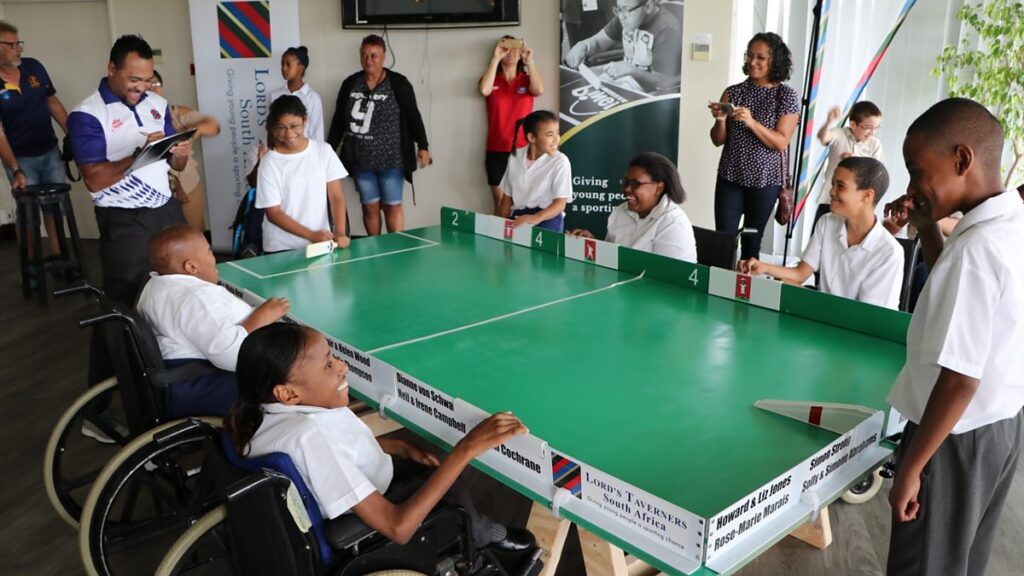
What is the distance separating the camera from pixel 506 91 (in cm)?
584

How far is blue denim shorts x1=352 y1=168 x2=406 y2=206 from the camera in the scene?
5.67 meters

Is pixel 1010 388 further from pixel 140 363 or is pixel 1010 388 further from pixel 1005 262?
pixel 140 363

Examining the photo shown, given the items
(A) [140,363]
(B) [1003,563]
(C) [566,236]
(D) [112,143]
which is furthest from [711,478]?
(D) [112,143]

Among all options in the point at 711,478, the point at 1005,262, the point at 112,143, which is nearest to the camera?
the point at 1005,262

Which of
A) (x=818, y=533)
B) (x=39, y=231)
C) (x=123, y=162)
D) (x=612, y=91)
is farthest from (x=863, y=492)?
(x=39, y=231)

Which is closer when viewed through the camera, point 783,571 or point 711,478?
point 711,478

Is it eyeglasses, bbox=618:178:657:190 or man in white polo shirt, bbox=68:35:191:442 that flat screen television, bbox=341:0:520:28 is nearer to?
man in white polo shirt, bbox=68:35:191:442

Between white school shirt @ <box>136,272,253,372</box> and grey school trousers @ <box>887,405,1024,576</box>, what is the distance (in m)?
1.84

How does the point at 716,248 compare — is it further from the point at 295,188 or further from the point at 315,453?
the point at 315,453

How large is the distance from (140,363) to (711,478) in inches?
63.8

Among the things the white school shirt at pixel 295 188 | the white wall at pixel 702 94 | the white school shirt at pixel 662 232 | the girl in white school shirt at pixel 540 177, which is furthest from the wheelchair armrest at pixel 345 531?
the white wall at pixel 702 94

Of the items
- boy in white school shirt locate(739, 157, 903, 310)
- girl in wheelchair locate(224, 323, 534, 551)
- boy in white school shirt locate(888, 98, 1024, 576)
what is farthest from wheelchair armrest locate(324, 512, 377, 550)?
boy in white school shirt locate(739, 157, 903, 310)

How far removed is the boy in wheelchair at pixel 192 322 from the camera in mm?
2400

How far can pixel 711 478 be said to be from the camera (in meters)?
1.58
